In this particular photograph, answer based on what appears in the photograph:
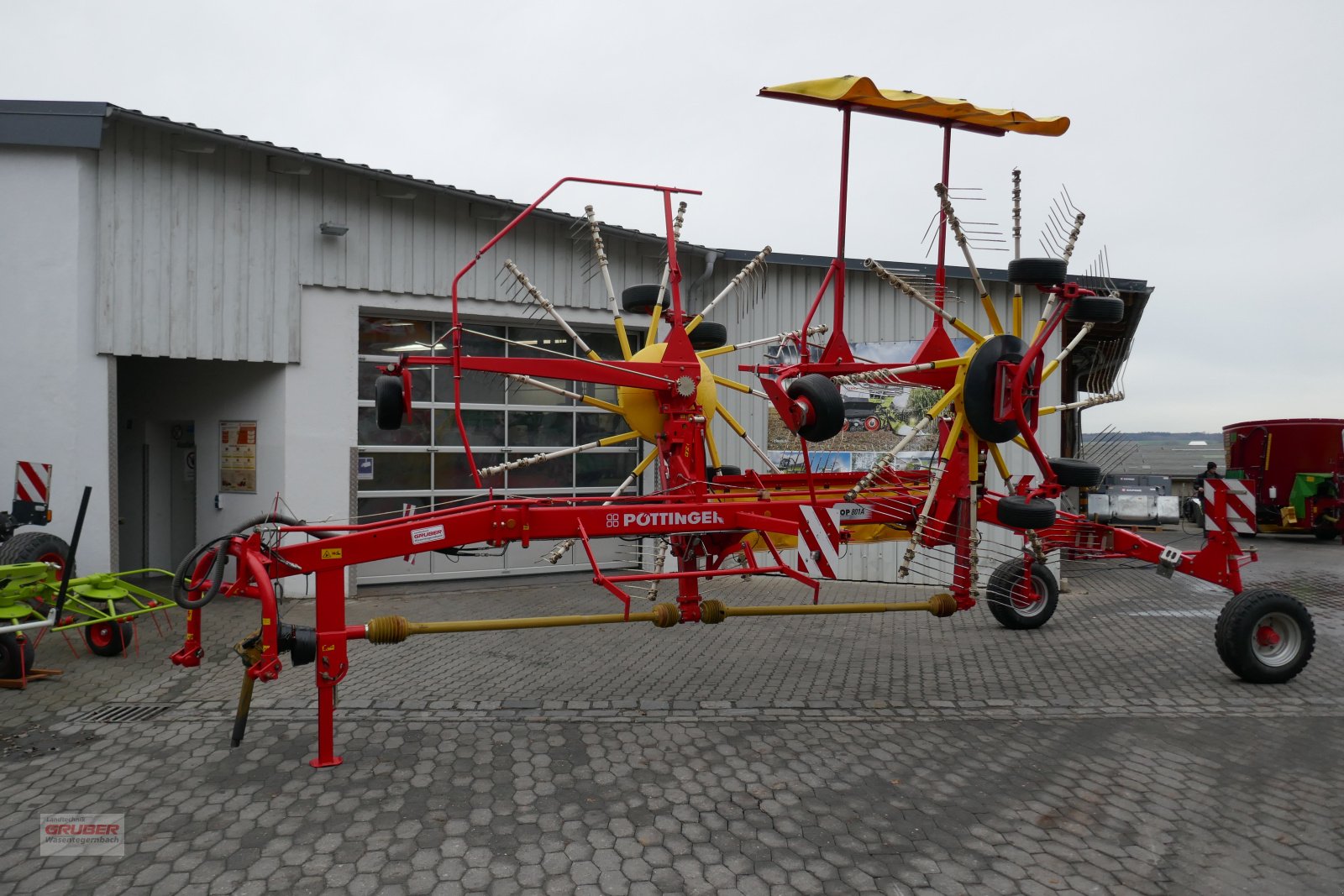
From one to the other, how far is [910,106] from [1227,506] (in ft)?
12.7

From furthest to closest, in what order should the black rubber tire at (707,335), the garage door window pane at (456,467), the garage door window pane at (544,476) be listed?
1. the garage door window pane at (544,476)
2. the garage door window pane at (456,467)
3. the black rubber tire at (707,335)

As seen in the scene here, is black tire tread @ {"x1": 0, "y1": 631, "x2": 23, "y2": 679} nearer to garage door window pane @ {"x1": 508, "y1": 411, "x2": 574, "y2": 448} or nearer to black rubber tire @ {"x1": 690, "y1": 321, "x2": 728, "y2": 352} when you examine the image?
black rubber tire @ {"x1": 690, "y1": 321, "x2": 728, "y2": 352}

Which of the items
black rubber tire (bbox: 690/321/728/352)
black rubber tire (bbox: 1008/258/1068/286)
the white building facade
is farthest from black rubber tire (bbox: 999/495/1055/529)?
the white building facade

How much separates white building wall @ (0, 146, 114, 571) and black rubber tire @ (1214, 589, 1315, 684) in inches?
378

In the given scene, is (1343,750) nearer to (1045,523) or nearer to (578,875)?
(1045,523)

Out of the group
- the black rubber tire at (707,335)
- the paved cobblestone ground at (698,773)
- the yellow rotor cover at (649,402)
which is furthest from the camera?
the black rubber tire at (707,335)

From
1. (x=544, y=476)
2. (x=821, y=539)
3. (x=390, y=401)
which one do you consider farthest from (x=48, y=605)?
(x=544, y=476)

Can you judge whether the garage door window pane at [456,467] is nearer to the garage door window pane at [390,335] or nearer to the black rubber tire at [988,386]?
the garage door window pane at [390,335]

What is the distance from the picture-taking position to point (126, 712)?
5.78m

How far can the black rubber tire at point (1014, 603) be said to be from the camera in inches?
334

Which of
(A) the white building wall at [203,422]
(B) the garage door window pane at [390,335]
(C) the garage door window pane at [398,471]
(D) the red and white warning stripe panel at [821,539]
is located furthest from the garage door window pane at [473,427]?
(D) the red and white warning stripe panel at [821,539]

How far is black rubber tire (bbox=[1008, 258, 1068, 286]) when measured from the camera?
5.71 meters

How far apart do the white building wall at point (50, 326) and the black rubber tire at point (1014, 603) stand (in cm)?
839

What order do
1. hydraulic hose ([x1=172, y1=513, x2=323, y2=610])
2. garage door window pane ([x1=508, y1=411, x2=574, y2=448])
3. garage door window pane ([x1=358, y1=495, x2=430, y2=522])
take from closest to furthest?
hydraulic hose ([x1=172, y1=513, x2=323, y2=610]), garage door window pane ([x1=358, y1=495, x2=430, y2=522]), garage door window pane ([x1=508, y1=411, x2=574, y2=448])
